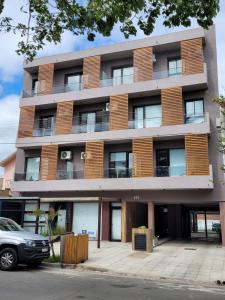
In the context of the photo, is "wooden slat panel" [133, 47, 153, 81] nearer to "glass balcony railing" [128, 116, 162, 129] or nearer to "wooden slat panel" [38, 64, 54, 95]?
"glass balcony railing" [128, 116, 162, 129]

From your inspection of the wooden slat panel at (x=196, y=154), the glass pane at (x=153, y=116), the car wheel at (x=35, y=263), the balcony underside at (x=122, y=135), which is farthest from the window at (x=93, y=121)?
the car wheel at (x=35, y=263)

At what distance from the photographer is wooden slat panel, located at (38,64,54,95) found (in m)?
26.1

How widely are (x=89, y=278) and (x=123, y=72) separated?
17794 millimetres

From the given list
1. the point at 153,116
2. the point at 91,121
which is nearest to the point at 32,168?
the point at 91,121

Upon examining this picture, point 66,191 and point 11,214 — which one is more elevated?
point 66,191

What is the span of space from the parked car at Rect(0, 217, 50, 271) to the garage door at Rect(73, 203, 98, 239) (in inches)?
464

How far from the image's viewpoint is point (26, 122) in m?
25.9

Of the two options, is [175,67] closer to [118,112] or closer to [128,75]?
[128,75]

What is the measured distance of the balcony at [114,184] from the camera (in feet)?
66.7

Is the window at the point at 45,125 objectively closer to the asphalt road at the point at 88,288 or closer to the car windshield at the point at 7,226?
the car windshield at the point at 7,226

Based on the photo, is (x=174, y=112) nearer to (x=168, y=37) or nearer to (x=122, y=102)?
(x=122, y=102)

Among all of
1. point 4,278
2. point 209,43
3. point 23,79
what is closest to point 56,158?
point 23,79

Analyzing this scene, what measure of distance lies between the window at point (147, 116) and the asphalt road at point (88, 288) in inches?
526

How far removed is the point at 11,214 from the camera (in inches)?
770
